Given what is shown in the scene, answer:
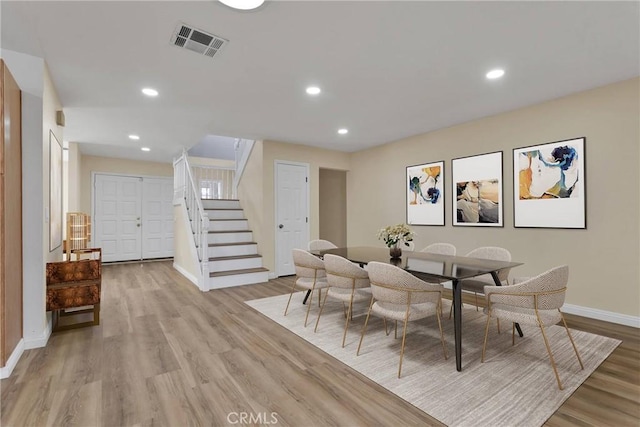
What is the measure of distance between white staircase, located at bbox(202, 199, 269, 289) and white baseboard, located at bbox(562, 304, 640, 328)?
4235 mm

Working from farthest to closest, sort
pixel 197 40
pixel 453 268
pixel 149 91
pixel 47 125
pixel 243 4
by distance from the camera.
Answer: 1. pixel 149 91
2. pixel 47 125
3. pixel 453 268
4. pixel 197 40
5. pixel 243 4

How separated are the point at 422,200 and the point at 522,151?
162 cm

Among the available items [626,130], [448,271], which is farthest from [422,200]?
[448,271]

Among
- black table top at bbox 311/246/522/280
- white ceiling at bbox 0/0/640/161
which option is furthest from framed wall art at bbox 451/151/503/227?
black table top at bbox 311/246/522/280

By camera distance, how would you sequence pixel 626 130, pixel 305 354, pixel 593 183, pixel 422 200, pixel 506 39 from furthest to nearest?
pixel 422 200 < pixel 593 183 < pixel 626 130 < pixel 305 354 < pixel 506 39

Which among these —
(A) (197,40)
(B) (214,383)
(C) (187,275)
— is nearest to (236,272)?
(C) (187,275)

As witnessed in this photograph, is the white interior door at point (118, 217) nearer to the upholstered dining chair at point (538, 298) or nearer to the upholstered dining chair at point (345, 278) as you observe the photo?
the upholstered dining chair at point (345, 278)

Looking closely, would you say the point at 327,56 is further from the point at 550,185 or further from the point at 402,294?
the point at 550,185

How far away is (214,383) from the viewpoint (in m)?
2.10

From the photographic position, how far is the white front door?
18.7 ft

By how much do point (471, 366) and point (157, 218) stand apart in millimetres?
7731

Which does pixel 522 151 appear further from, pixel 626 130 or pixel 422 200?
pixel 422 200

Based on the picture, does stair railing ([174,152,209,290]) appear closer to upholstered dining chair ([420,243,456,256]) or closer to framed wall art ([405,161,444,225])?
upholstered dining chair ([420,243,456,256])

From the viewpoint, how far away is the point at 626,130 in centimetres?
310
